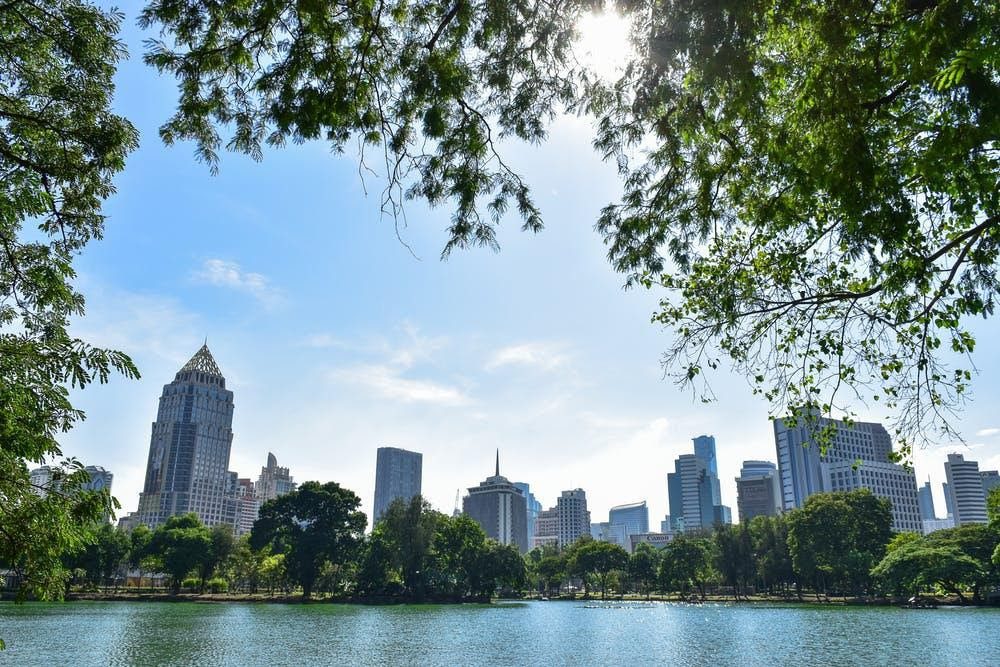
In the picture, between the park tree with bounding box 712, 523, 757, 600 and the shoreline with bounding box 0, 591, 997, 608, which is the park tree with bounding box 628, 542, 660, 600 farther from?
the shoreline with bounding box 0, 591, 997, 608

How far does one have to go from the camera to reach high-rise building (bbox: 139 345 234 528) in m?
172

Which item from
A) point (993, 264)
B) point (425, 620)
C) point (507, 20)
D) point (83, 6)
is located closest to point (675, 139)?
point (507, 20)

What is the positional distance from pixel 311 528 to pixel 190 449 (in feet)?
418

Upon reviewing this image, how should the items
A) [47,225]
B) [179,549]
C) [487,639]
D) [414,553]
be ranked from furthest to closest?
[414,553], [179,549], [487,639], [47,225]

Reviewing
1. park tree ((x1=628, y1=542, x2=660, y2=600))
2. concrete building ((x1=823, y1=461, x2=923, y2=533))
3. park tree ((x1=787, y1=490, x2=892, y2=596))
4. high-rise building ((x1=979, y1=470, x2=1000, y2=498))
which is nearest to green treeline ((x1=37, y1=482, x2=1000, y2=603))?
park tree ((x1=787, y1=490, x2=892, y2=596))

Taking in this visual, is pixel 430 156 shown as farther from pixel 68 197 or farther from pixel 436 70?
pixel 68 197

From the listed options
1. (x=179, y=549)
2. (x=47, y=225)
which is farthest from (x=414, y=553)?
(x=47, y=225)

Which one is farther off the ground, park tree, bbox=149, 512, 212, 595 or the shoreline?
park tree, bbox=149, 512, 212, 595

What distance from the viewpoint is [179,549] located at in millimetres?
61656

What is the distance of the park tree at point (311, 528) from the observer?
62219 mm

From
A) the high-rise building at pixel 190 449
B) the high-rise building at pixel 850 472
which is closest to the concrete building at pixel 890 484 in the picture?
the high-rise building at pixel 850 472

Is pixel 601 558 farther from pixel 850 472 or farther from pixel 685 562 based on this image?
pixel 850 472

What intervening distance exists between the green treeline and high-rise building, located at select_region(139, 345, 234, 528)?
112 meters

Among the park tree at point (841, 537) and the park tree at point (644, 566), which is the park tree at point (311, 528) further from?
the park tree at point (841, 537)
